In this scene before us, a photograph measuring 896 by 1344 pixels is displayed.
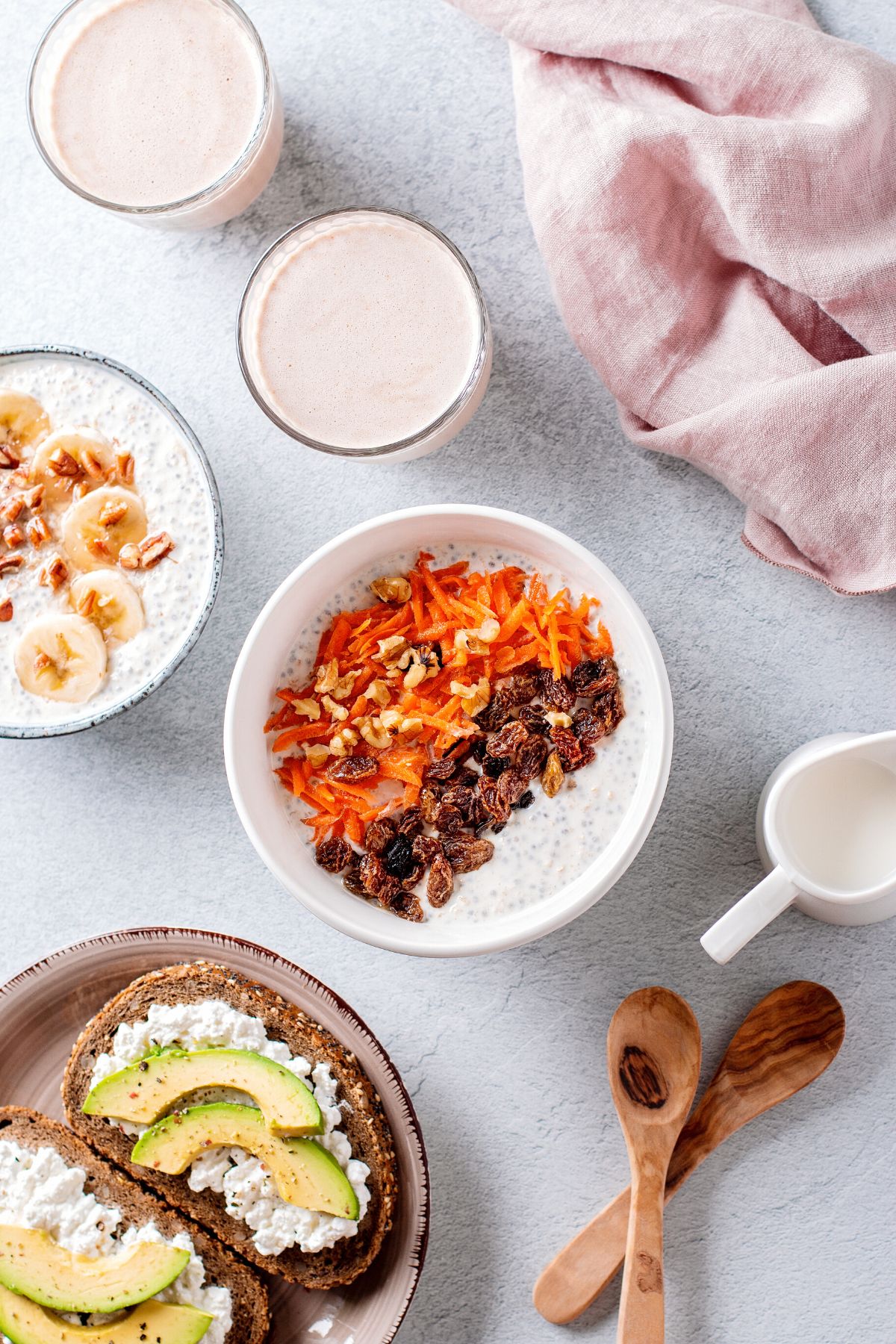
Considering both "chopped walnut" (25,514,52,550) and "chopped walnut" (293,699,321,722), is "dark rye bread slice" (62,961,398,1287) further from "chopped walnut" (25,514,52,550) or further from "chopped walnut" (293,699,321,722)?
"chopped walnut" (25,514,52,550)

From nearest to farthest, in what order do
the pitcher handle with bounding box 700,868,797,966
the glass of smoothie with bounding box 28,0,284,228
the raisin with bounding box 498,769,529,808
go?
the pitcher handle with bounding box 700,868,797,966, the raisin with bounding box 498,769,529,808, the glass of smoothie with bounding box 28,0,284,228

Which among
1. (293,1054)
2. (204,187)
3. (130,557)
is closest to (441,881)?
(293,1054)

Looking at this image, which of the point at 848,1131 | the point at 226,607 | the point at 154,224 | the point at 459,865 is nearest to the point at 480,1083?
the point at 459,865

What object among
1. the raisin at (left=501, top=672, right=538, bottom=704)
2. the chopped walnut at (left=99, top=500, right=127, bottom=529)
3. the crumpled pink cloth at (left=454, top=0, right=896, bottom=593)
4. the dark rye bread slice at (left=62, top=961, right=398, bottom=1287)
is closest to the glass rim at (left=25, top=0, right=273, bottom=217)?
the crumpled pink cloth at (left=454, top=0, right=896, bottom=593)

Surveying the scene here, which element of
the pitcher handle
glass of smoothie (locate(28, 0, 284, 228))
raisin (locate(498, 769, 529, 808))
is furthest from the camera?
glass of smoothie (locate(28, 0, 284, 228))

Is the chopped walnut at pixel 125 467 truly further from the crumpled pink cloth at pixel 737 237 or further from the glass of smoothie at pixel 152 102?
the crumpled pink cloth at pixel 737 237

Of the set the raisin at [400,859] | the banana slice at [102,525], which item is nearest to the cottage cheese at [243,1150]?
the raisin at [400,859]
